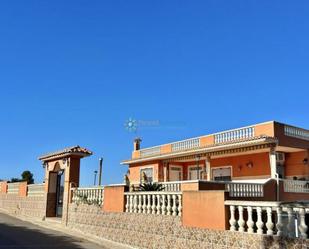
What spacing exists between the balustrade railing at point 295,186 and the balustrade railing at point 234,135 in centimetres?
336

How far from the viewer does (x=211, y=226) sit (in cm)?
946

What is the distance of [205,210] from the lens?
9.72 m

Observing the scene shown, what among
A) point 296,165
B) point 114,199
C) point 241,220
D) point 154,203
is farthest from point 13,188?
point 241,220

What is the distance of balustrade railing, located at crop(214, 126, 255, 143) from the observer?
21892mm

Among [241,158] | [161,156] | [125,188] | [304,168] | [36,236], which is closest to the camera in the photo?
[125,188]

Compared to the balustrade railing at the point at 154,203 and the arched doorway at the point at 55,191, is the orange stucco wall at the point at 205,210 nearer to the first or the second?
the balustrade railing at the point at 154,203

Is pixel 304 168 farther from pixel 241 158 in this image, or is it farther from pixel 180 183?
pixel 180 183

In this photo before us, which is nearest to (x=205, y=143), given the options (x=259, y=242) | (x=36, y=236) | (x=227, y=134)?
(x=227, y=134)

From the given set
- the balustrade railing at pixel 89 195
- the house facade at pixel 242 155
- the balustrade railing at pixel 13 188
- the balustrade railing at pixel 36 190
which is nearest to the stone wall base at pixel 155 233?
the balustrade railing at pixel 89 195

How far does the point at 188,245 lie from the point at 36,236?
7.12 metres

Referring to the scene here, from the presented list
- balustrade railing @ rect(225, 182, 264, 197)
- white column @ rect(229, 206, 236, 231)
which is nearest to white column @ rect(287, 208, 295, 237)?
white column @ rect(229, 206, 236, 231)

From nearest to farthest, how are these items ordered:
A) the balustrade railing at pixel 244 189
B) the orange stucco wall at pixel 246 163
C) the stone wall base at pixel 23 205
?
the balustrade railing at pixel 244 189, the stone wall base at pixel 23 205, the orange stucco wall at pixel 246 163

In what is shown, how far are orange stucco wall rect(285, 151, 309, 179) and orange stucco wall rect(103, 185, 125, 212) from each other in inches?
491

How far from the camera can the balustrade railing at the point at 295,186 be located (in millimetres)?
19388
